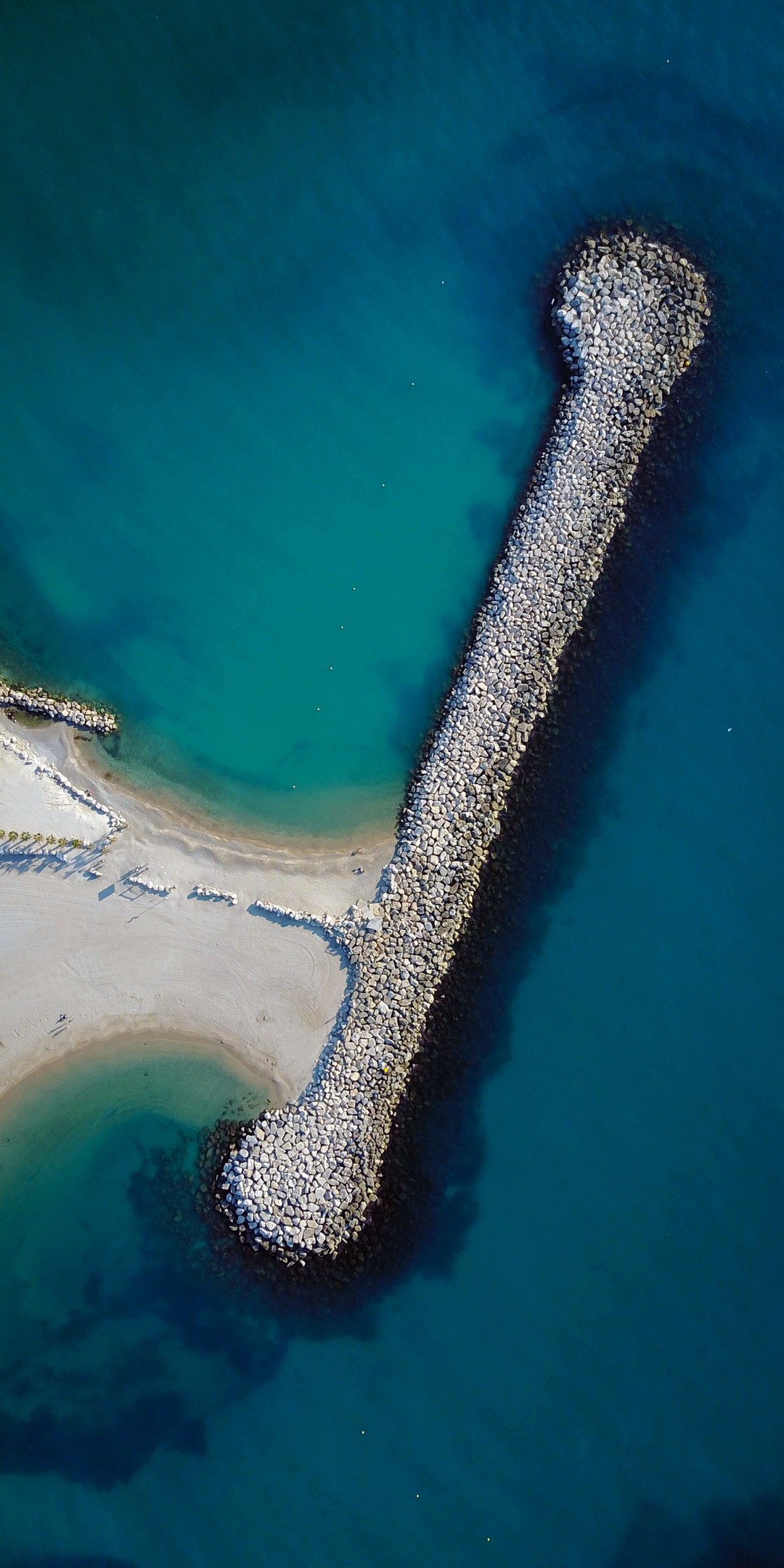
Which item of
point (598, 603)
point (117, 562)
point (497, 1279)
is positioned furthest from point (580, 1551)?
point (117, 562)

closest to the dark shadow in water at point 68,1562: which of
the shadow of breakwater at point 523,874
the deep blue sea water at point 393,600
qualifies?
the deep blue sea water at point 393,600

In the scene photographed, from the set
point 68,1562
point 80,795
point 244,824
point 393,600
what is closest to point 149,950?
point 244,824

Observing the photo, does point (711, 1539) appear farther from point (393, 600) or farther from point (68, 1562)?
point (393, 600)

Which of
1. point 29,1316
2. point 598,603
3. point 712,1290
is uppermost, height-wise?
point 598,603

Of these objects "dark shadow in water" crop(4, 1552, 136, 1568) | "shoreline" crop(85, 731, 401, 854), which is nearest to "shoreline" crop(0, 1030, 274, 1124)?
"shoreline" crop(85, 731, 401, 854)

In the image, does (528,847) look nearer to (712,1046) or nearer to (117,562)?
(712,1046)
